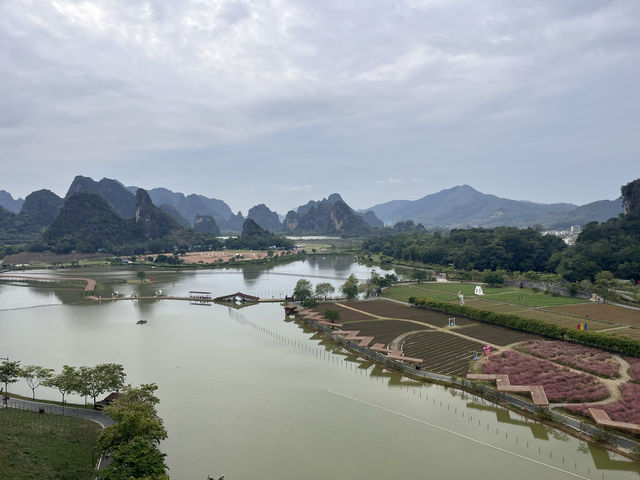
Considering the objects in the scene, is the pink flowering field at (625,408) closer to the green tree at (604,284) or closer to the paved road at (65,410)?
the paved road at (65,410)

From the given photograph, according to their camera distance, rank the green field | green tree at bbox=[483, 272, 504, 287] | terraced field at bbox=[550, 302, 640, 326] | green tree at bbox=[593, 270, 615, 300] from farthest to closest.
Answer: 1. green tree at bbox=[483, 272, 504, 287]
2. the green field
3. green tree at bbox=[593, 270, 615, 300]
4. terraced field at bbox=[550, 302, 640, 326]

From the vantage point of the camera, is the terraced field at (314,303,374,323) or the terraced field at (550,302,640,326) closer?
the terraced field at (550,302,640,326)

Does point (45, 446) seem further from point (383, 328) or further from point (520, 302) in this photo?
point (520, 302)

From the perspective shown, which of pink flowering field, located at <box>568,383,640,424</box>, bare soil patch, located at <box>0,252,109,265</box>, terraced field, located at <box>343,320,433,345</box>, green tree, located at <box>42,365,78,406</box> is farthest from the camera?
bare soil patch, located at <box>0,252,109,265</box>

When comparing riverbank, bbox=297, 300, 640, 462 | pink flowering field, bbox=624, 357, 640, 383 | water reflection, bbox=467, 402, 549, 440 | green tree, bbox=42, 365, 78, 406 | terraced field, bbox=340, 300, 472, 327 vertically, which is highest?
green tree, bbox=42, 365, 78, 406

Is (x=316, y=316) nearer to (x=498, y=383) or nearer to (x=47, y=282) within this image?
(x=498, y=383)

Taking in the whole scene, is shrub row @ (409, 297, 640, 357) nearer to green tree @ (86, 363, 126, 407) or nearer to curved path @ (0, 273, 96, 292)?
green tree @ (86, 363, 126, 407)

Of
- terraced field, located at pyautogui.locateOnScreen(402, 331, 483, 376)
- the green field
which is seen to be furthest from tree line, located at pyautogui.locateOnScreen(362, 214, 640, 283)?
terraced field, located at pyautogui.locateOnScreen(402, 331, 483, 376)
